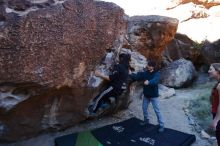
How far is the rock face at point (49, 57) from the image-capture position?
19.5ft

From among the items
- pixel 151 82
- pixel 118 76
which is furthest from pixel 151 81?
pixel 118 76

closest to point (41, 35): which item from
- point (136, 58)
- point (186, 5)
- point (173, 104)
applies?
point (136, 58)

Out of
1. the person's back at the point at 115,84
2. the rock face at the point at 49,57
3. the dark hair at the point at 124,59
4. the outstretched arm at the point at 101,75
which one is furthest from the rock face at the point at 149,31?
the outstretched arm at the point at 101,75

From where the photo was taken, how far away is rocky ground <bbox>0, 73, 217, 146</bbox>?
705cm

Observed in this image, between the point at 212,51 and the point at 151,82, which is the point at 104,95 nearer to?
the point at 151,82

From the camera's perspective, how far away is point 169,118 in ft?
27.0

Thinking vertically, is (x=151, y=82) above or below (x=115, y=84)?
above

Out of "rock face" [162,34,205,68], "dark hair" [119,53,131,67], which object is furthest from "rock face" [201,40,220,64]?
"dark hair" [119,53,131,67]

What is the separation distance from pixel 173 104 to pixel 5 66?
4624 millimetres

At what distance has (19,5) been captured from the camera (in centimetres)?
607

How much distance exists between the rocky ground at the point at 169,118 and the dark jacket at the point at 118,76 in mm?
893

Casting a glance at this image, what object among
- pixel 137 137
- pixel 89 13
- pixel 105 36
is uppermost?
pixel 89 13

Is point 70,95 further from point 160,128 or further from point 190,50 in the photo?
point 190,50

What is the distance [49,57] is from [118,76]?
5.47ft
